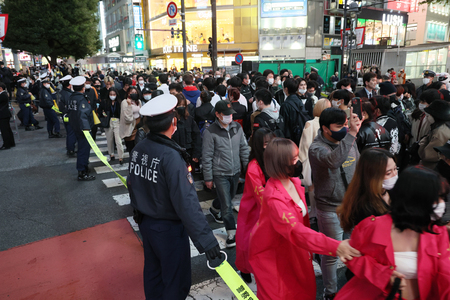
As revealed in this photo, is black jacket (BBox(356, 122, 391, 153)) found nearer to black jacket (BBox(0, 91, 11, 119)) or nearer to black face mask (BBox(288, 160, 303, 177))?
black face mask (BBox(288, 160, 303, 177))

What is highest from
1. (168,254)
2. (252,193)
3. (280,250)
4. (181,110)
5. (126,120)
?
(181,110)

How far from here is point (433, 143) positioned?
175 inches

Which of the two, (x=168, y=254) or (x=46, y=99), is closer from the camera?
(x=168, y=254)

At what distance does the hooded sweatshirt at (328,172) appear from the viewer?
310cm

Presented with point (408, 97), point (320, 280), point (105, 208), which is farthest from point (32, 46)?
point (320, 280)

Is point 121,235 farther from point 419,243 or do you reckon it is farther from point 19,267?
point 419,243

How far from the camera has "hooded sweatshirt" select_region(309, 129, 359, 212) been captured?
3102 millimetres

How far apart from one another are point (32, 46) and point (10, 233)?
2694 centimetres

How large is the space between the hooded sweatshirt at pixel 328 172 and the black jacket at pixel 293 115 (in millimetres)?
2871

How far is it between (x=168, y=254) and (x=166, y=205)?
17.5 inches

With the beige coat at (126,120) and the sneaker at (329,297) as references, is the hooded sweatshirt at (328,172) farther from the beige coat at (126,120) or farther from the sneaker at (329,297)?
the beige coat at (126,120)

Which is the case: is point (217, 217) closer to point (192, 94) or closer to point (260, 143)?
point (260, 143)

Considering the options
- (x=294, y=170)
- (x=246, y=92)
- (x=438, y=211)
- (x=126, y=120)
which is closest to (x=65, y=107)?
(x=126, y=120)

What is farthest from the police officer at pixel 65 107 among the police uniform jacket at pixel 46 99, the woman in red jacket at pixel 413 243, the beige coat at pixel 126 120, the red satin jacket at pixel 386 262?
the woman in red jacket at pixel 413 243
